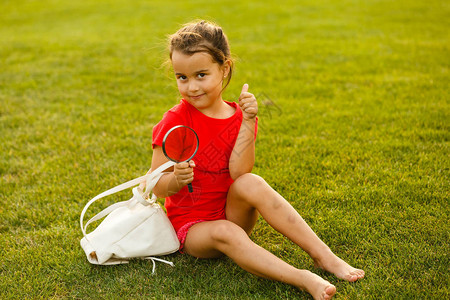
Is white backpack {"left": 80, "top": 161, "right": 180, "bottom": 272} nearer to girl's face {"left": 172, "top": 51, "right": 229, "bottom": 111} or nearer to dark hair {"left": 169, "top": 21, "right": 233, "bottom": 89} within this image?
girl's face {"left": 172, "top": 51, "right": 229, "bottom": 111}

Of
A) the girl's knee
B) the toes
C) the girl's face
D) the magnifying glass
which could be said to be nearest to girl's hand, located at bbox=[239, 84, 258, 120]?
the girl's face

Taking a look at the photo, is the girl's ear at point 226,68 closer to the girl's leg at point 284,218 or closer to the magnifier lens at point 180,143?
the magnifier lens at point 180,143

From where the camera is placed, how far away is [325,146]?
13.8 feet

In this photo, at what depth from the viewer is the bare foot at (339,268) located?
254 centimetres

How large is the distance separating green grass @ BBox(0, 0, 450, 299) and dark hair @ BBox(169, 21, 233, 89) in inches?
48.5

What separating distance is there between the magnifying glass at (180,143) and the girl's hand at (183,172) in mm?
84

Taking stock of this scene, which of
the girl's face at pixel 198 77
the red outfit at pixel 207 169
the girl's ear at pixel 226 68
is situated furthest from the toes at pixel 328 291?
the girl's ear at pixel 226 68

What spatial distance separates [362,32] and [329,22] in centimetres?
123

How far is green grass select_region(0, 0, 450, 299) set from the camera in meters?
2.68

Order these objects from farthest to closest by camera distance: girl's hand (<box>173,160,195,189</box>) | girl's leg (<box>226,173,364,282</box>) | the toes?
girl's leg (<box>226,173,364,282</box>) < girl's hand (<box>173,160,195,189</box>) < the toes

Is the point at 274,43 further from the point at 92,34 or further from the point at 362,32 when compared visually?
the point at 92,34

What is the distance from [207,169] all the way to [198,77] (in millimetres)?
560

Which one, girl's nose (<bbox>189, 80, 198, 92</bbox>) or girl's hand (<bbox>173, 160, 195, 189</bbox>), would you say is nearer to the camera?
girl's hand (<bbox>173, 160, 195, 189</bbox>)

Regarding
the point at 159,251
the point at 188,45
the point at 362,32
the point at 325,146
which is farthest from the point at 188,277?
the point at 362,32
